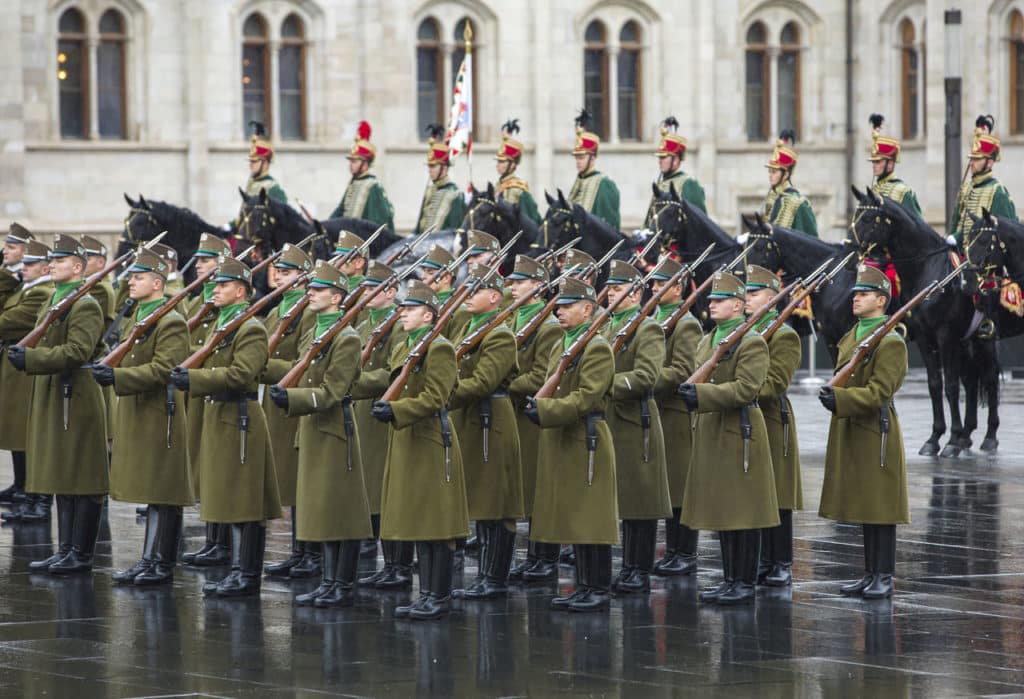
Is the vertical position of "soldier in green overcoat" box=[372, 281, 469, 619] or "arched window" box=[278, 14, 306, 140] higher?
"arched window" box=[278, 14, 306, 140]

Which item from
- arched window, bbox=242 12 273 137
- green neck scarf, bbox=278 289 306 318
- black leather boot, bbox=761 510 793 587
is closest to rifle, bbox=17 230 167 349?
green neck scarf, bbox=278 289 306 318

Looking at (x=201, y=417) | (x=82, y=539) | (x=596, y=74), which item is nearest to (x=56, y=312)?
(x=201, y=417)

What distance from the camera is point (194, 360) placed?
36.2ft

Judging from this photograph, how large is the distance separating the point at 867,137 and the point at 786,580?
76.5 ft

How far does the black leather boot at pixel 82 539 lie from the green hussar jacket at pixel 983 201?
333 inches

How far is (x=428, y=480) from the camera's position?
10359mm

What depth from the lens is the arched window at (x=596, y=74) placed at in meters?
33.2

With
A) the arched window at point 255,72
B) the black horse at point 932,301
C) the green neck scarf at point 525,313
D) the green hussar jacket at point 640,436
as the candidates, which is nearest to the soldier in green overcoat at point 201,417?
the green neck scarf at point 525,313

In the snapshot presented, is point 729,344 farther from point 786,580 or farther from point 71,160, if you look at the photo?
point 71,160

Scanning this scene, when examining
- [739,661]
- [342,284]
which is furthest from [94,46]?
[739,661]

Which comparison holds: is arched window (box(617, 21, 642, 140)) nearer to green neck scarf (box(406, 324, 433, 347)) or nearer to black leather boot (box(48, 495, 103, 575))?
black leather boot (box(48, 495, 103, 575))

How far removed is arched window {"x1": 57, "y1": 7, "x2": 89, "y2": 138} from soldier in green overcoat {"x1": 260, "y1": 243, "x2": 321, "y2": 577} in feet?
61.1

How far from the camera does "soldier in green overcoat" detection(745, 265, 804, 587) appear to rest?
11.1 meters

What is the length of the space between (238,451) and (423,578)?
1.29 meters
